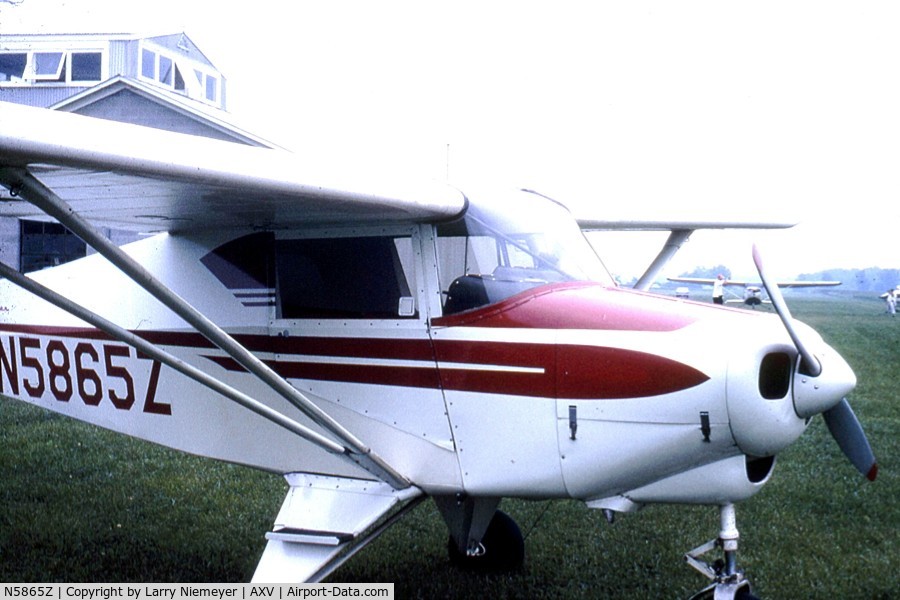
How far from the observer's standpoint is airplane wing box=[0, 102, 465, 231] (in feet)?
9.82

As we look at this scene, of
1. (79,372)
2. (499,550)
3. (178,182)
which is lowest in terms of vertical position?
(499,550)

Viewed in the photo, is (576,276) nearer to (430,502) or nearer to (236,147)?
(236,147)

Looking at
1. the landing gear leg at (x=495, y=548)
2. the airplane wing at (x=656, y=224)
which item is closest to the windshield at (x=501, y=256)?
the landing gear leg at (x=495, y=548)

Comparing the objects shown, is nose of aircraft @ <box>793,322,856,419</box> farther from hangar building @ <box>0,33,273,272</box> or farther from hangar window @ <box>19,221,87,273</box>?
hangar window @ <box>19,221,87,273</box>

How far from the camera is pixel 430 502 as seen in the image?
7199mm

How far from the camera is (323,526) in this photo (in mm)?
4215

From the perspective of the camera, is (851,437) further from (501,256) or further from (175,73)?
(175,73)

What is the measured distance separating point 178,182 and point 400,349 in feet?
4.09

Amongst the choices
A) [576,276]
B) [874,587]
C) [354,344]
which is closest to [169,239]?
[354,344]

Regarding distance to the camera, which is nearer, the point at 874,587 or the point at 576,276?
the point at 576,276

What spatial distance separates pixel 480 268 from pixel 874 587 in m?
3.15

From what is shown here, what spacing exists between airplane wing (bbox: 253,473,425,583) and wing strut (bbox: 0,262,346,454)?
0.27m

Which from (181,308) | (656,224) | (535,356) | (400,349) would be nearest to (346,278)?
(400,349)

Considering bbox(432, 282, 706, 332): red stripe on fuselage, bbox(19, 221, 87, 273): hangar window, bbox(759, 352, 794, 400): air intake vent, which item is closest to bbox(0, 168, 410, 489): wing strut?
bbox(432, 282, 706, 332): red stripe on fuselage
